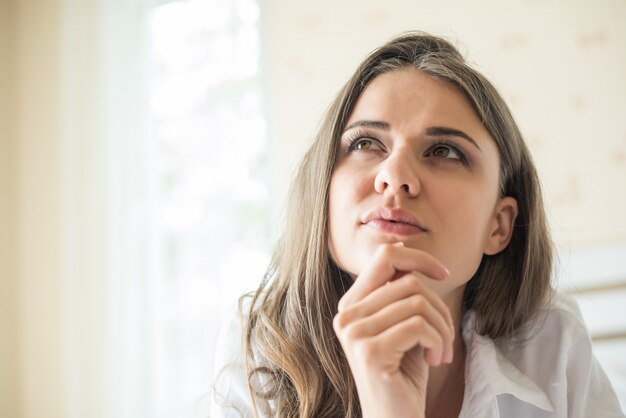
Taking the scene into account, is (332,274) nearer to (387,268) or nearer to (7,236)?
(387,268)

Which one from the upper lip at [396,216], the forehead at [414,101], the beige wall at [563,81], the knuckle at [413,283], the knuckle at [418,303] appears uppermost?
the beige wall at [563,81]

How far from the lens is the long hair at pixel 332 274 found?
3.57 ft

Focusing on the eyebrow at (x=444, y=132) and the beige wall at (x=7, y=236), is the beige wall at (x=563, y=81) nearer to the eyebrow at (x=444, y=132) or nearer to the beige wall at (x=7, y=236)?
the eyebrow at (x=444, y=132)

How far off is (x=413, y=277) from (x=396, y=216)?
0.15 m

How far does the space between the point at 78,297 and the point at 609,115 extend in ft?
7.96

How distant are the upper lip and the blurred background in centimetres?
145

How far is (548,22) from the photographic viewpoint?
77.9 inches

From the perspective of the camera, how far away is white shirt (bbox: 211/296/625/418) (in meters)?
1.13

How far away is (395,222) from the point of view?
3.04 ft

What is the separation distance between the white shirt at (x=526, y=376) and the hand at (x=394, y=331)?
0.36 metres

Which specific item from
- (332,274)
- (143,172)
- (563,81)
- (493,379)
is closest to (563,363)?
(493,379)

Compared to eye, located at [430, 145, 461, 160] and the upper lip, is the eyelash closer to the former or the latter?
eye, located at [430, 145, 461, 160]

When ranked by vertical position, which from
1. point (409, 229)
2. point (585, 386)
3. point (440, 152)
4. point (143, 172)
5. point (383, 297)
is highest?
point (143, 172)

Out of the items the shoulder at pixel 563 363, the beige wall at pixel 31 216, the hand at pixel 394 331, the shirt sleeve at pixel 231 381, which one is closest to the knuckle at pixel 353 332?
the hand at pixel 394 331
